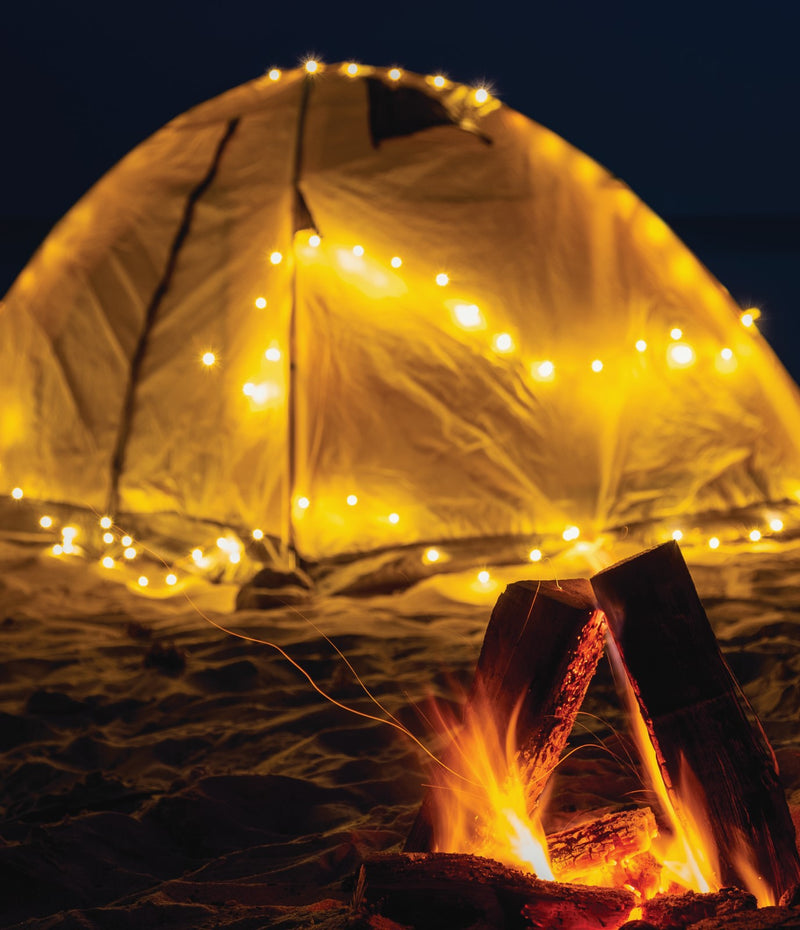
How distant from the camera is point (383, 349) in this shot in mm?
4219

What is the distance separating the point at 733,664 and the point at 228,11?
14825 mm

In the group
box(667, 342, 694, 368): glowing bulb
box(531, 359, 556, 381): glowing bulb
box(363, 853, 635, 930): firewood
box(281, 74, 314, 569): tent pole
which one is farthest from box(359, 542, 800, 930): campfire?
box(667, 342, 694, 368): glowing bulb

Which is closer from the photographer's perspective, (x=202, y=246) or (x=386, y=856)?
(x=386, y=856)

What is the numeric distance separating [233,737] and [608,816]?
4.09 ft

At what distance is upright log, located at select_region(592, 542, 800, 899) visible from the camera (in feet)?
5.04

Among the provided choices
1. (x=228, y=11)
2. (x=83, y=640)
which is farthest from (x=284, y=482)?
(x=228, y=11)

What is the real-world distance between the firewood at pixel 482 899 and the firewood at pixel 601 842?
206mm

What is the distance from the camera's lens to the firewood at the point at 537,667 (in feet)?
5.53

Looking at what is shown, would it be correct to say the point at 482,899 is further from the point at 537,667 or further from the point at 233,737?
the point at 233,737

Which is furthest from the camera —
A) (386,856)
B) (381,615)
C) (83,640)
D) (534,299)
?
(534,299)

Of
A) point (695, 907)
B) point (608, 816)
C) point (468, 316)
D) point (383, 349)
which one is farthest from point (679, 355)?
point (695, 907)

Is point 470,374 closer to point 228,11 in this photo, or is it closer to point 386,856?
point 386,856

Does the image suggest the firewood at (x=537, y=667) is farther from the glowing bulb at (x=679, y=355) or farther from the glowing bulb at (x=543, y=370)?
the glowing bulb at (x=679, y=355)

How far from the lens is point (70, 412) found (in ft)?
14.8
